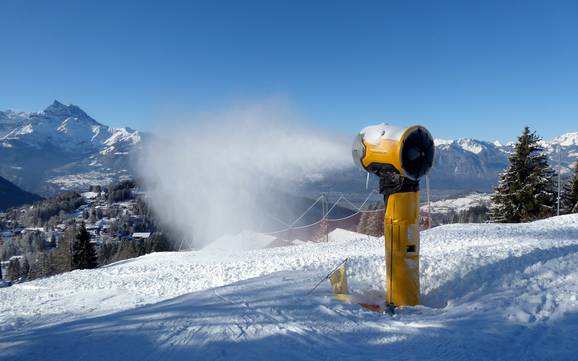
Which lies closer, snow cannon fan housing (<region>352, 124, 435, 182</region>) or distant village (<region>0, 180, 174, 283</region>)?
snow cannon fan housing (<region>352, 124, 435, 182</region>)

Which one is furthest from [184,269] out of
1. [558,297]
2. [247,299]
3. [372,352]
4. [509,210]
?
[509,210]

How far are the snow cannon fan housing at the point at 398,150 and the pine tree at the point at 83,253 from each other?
41.4 meters

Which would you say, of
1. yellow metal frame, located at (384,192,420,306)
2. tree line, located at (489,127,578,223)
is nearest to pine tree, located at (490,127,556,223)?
tree line, located at (489,127,578,223)

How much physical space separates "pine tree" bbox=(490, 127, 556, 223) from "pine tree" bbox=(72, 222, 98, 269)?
41.1 m

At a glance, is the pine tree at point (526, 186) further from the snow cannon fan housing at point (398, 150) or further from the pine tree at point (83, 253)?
the pine tree at point (83, 253)

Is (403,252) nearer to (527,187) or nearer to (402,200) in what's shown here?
(402,200)

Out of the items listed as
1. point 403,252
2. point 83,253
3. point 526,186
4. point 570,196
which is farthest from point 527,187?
point 83,253

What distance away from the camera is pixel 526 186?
87.8 ft

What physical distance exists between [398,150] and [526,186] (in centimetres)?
2660

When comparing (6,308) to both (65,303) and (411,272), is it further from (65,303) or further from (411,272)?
(411,272)

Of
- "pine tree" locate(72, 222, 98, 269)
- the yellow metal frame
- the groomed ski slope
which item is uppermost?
the yellow metal frame

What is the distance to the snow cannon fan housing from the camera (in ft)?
19.4

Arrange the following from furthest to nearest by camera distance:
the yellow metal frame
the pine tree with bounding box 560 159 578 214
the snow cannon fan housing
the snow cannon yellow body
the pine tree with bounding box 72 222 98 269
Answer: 1. the pine tree with bounding box 72 222 98 269
2. the pine tree with bounding box 560 159 578 214
3. the yellow metal frame
4. the snow cannon yellow body
5. the snow cannon fan housing

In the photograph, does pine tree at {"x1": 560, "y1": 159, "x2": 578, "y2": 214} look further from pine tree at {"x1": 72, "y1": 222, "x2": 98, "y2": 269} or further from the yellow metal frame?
pine tree at {"x1": 72, "y1": 222, "x2": 98, "y2": 269}
